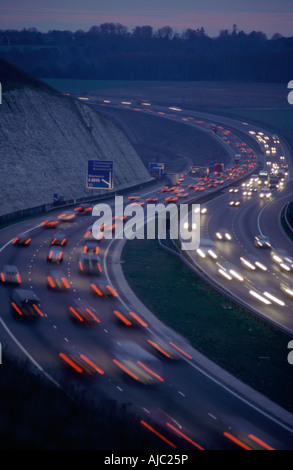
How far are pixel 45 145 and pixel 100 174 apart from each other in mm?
14536

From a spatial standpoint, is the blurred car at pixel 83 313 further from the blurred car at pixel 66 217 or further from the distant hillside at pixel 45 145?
the distant hillside at pixel 45 145

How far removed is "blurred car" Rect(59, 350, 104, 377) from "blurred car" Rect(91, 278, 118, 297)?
10854 mm

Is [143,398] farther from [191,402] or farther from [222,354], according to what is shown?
[222,354]

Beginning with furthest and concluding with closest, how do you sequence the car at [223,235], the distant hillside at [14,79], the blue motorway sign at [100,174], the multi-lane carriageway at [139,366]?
the distant hillside at [14,79]
the blue motorway sign at [100,174]
the car at [223,235]
the multi-lane carriageway at [139,366]

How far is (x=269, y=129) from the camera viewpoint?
655 ft

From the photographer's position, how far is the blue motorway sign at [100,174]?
82.0 m

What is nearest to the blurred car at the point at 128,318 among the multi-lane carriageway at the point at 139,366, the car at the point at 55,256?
the multi-lane carriageway at the point at 139,366

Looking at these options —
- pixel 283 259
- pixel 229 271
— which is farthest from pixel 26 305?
pixel 283 259

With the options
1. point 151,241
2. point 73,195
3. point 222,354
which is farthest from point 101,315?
point 73,195

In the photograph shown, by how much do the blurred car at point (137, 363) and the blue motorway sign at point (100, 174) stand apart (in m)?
53.9

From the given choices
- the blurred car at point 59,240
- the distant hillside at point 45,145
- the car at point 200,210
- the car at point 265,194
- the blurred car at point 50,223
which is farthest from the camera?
the car at point 265,194

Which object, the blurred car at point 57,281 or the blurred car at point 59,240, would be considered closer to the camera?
Result: the blurred car at point 57,281

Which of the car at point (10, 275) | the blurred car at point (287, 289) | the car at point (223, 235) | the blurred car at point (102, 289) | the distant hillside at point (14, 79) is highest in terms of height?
the distant hillside at point (14, 79)

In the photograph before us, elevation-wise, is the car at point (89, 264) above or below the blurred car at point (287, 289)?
above
